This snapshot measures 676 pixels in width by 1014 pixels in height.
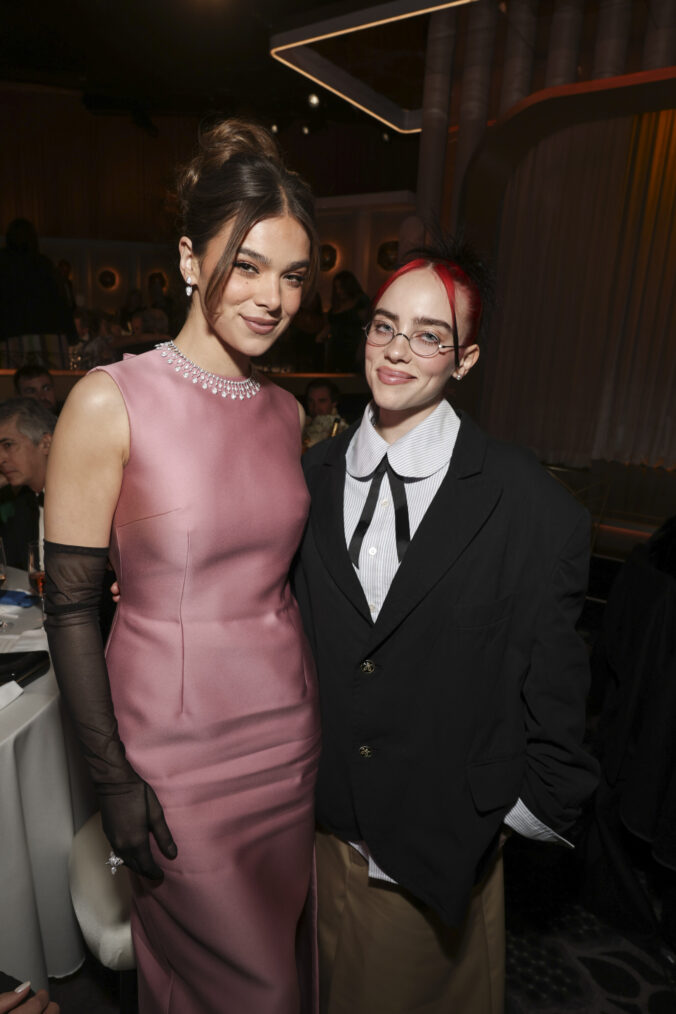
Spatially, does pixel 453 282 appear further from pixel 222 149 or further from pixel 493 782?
pixel 493 782

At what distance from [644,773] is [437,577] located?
4.20ft

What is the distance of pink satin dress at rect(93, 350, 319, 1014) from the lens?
1.15 meters

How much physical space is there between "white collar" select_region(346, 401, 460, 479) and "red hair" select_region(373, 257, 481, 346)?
154 mm

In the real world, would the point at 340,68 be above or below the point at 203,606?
above

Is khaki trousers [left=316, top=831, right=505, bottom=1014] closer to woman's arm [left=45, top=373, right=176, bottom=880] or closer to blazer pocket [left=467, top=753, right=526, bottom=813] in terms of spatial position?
blazer pocket [left=467, top=753, right=526, bottom=813]

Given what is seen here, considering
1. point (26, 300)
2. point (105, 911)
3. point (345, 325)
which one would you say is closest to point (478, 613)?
point (105, 911)

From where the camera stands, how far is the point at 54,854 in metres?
1.75

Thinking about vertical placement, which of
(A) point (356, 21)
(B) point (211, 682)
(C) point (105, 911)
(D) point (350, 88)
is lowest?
(C) point (105, 911)

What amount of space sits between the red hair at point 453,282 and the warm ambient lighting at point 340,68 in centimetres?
315

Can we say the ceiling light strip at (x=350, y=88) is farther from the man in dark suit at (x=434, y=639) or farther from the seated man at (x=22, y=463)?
the man in dark suit at (x=434, y=639)

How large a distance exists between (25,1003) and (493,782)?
0.87 m

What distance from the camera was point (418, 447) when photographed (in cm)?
126

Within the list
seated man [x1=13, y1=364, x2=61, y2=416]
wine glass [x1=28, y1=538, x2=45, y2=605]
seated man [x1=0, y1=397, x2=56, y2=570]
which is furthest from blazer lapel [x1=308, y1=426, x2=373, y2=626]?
seated man [x1=13, y1=364, x2=61, y2=416]

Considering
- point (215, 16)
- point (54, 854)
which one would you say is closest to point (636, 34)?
point (215, 16)
